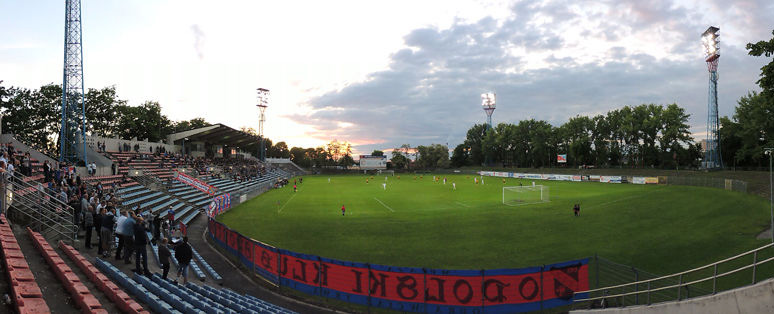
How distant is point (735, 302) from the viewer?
6.80 m

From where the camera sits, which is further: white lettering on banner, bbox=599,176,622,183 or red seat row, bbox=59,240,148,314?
white lettering on banner, bbox=599,176,622,183

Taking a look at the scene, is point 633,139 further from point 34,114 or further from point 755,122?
point 34,114

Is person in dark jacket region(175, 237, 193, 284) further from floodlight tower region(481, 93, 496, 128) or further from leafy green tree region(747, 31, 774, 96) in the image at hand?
floodlight tower region(481, 93, 496, 128)

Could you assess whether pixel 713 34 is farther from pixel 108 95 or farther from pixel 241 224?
pixel 108 95

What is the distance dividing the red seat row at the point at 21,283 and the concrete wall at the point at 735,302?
11.5 metres

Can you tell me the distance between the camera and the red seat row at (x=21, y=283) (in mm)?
5477

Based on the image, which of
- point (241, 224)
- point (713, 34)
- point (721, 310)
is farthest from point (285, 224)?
point (713, 34)

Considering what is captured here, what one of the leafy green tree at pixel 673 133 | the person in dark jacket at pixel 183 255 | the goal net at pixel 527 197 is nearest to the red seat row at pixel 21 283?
the person in dark jacket at pixel 183 255

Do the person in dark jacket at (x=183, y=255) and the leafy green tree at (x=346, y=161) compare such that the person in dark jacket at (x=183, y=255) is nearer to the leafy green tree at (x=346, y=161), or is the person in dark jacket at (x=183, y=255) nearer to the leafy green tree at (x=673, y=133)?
the leafy green tree at (x=673, y=133)

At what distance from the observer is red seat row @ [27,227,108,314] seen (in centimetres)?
622

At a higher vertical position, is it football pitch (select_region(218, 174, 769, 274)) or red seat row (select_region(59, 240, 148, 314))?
red seat row (select_region(59, 240, 148, 314))

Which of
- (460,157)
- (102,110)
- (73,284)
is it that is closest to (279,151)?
(460,157)

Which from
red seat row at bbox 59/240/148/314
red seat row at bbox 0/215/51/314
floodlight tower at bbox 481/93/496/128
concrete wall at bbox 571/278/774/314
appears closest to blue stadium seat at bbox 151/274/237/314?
red seat row at bbox 59/240/148/314

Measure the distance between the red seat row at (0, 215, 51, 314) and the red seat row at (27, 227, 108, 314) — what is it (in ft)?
1.83
